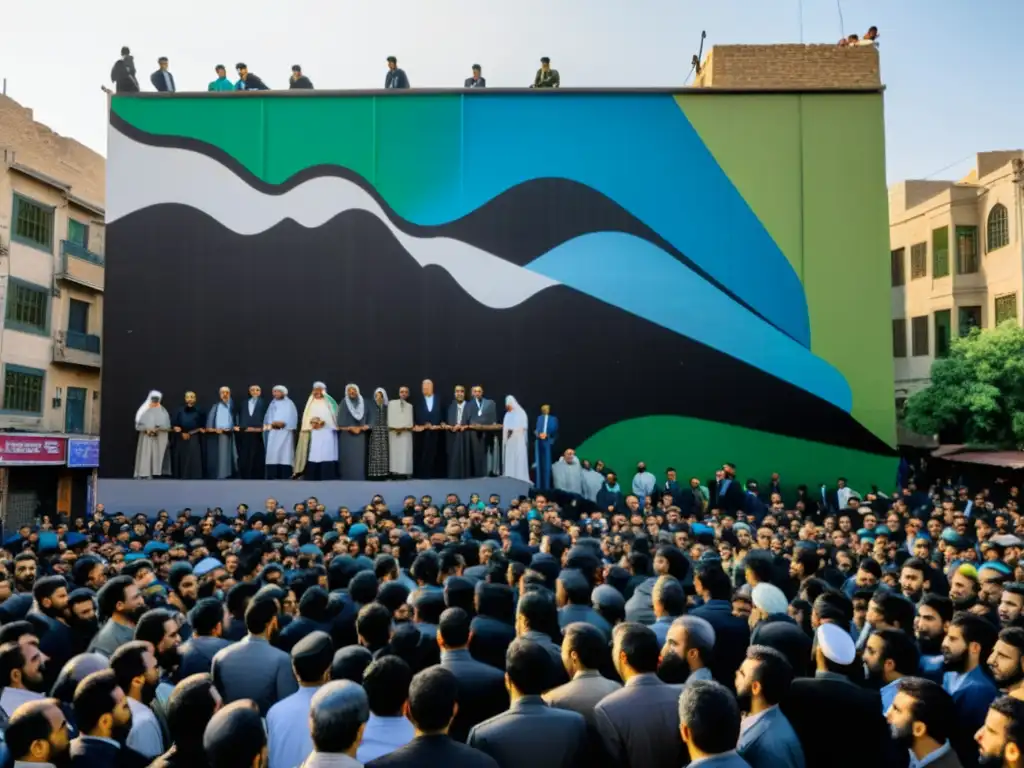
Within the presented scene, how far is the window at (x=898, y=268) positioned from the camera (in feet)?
90.0

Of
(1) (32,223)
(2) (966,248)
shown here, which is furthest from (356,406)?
(2) (966,248)

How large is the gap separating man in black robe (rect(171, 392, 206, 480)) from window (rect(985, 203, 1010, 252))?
1987 cm

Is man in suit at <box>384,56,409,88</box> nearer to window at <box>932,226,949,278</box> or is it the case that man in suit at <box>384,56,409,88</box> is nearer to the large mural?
the large mural

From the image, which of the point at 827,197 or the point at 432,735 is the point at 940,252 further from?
the point at 432,735

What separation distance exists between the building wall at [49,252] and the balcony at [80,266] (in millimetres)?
34

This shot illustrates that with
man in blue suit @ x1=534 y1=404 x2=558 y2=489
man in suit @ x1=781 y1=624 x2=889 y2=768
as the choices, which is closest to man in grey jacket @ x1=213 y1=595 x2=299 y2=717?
man in suit @ x1=781 y1=624 x2=889 y2=768

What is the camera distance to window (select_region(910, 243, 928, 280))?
85.2ft

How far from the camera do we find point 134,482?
16109 millimetres

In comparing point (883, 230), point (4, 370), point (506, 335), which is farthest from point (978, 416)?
point (4, 370)

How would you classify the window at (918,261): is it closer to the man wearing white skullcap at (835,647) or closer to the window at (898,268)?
the window at (898,268)

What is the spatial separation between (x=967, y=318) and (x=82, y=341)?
24450 millimetres

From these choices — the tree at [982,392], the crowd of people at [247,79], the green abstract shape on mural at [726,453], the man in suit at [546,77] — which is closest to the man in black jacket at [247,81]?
the crowd of people at [247,79]

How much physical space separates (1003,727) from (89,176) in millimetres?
28064

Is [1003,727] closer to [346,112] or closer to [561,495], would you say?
[561,495]
